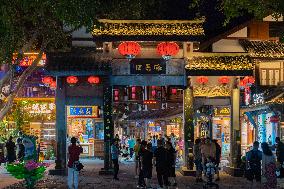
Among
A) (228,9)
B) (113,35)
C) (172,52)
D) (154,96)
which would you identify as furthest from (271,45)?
(228,9)

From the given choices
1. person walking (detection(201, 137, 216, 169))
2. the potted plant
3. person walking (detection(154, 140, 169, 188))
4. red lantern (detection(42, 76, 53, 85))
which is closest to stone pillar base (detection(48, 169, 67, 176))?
red lantern (detection(42, 76, 53, 85))

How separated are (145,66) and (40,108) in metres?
15.6

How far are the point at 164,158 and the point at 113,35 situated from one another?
287 inches

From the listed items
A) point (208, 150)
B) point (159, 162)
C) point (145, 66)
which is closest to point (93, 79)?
point (145, 66)

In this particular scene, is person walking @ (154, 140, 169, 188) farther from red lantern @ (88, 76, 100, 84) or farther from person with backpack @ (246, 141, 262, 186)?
red lantern @ (88, 76, 100, 84)

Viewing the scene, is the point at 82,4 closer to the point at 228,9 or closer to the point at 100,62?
the point at 228,9

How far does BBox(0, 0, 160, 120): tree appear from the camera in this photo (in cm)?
1956

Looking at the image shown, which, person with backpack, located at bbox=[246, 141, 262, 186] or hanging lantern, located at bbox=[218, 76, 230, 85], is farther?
hanging lantern, located at bbox=[218, 76, 230, 85]

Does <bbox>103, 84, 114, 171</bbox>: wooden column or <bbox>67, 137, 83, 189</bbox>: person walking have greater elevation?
<bbox>103, 84, 114, 171</bbox>: wooden column

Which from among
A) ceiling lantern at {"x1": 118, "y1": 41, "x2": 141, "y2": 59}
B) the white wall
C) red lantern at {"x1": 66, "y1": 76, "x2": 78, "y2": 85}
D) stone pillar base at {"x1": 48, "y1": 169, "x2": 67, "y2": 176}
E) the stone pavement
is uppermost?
the white wall

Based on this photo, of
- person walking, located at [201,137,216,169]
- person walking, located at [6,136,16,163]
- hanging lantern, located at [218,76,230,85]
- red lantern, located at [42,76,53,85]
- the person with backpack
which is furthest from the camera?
person walking, located at [6,136,16,163]

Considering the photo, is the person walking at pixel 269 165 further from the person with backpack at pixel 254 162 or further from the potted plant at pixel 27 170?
the potted plant at pixel 27 170

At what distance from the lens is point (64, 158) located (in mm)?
28625

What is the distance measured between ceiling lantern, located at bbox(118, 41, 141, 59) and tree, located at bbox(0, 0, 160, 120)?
1.33 metres
